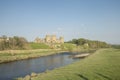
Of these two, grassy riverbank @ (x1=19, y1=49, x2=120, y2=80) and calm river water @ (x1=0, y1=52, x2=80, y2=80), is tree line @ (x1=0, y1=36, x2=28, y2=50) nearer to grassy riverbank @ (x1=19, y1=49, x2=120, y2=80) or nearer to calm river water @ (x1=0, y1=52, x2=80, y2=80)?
calm river water @ (x1=0, y1=52, x2=80, y2=80)

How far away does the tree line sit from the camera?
97375 mm

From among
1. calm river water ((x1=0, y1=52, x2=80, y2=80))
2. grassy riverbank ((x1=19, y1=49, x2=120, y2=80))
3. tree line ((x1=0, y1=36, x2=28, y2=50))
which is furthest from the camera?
tree line ((x1=0, y1=36, x2=28, y2=50))

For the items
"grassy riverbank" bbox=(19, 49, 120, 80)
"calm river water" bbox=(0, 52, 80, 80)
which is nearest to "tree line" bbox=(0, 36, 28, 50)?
"calm river water" bbox=(0, 52, 80, 80)

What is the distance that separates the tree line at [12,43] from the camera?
3834 inches

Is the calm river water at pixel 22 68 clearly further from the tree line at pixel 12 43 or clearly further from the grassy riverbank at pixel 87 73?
the tree line at pixel 12 43

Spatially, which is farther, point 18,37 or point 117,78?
point 18,37

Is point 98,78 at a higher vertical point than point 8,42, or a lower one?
lower

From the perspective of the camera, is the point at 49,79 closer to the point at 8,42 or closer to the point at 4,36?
the point at 8,42

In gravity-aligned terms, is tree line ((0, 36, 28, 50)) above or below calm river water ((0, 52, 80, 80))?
above

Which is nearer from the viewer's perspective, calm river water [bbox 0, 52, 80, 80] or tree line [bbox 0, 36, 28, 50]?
calm river water [bbox 0, 52, 80, 80]

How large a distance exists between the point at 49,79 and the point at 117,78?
9.15 metres

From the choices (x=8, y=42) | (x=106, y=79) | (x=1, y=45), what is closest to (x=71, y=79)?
(x=106, y=79)

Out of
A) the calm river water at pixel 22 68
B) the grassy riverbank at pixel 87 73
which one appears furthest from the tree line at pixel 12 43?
the grassy riverbank at pixel 87 73

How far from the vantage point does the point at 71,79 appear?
69.1 ft
